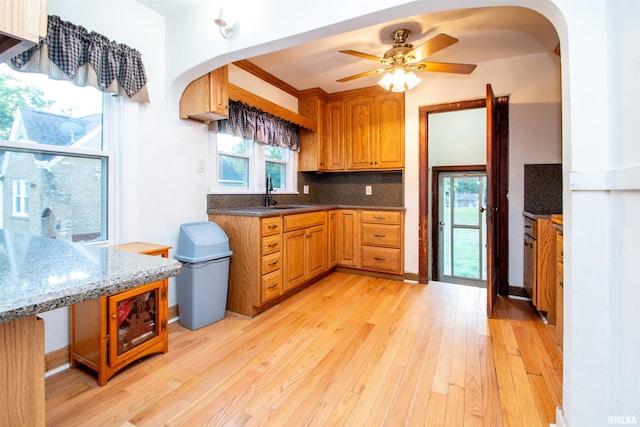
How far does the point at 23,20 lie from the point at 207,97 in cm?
186

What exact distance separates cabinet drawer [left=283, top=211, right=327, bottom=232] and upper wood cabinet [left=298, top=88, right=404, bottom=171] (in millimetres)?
841

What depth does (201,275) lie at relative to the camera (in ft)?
7.70

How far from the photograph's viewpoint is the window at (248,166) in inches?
116

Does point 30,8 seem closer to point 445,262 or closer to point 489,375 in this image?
point 489,375

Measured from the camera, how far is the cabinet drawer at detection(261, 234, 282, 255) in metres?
2.61

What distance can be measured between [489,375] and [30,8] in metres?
2.41

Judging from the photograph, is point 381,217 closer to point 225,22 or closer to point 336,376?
point 336,376

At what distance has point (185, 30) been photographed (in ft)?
7.21

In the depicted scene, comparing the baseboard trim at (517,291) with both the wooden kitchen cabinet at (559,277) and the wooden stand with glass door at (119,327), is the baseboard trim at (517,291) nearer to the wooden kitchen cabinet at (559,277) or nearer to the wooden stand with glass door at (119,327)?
the wooden kitchen cabinet at (559,277)

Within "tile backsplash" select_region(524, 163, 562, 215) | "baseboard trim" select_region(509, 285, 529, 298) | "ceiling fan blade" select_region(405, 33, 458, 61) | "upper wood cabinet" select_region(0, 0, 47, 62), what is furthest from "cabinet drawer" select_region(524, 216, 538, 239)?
"upper wood cabinet" select_region(0, 0, 47, 62)

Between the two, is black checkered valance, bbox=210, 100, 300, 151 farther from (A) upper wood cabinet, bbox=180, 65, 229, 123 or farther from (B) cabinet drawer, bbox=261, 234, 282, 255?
(B) cabinet drawer, bbox=261, 234, 282, 255

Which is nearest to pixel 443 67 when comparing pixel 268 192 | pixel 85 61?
pixel 268 192

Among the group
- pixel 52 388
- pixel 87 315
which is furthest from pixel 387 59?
pixel 52 388

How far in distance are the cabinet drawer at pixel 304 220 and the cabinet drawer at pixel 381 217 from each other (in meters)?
0.56
